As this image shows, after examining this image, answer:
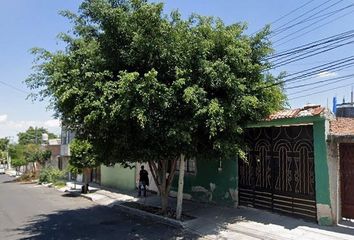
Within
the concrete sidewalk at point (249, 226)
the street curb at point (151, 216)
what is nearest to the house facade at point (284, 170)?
the concrete sidewalk at point (249, 226)

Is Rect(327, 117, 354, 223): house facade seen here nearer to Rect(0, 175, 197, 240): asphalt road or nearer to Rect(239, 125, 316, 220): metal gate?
Rect(239, 125, 316, 220): metal gate

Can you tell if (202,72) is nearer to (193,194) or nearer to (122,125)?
(122,125)

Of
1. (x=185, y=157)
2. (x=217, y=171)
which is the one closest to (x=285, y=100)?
(x=217, y=171)

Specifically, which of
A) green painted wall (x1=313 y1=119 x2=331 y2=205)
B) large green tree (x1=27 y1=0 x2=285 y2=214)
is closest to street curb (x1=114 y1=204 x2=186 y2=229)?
large green tree (x1=27 y1=0 x2=285 y2=214)

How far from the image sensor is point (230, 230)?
11945mm

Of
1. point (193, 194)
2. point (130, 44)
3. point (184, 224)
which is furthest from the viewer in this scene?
point (193, 194)

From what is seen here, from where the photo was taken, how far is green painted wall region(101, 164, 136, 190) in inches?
881

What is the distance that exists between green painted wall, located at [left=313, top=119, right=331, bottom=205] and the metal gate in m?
0.35

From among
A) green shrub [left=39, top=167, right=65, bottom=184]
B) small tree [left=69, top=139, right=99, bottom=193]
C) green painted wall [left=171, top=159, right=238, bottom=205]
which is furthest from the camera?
green shrub [left=39, top=167, right=65, bottom=184]

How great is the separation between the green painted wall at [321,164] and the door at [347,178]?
2.30 feet

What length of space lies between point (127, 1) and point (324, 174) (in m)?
7.98

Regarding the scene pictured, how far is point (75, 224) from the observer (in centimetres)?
1389

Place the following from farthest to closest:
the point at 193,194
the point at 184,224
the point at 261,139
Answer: the point at 193,194
the point at 261,139
the point at 184,224

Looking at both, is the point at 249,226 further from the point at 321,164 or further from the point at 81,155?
the point at 81,155
